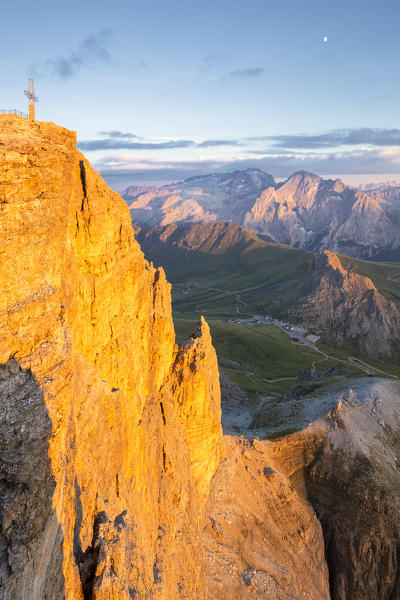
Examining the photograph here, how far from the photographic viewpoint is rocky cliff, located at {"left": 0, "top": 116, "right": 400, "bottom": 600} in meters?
13.9

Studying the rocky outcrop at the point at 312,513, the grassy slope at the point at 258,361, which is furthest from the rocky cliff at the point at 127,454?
the grassy slope at the point at 258,361

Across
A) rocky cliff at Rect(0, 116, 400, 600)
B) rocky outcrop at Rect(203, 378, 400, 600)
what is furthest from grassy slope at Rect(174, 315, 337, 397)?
rocky cliff at Rect(0, 116, 400, 600)

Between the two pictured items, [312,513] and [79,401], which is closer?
[79,401]

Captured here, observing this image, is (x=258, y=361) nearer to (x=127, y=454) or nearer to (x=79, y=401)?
(x=127, y=454)

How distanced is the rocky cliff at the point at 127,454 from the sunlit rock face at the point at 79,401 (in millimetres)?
88

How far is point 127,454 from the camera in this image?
26281mm

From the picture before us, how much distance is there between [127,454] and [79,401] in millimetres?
8733

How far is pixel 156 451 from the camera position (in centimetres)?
3362

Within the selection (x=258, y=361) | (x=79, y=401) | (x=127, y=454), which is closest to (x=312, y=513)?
(x=127, y=454)

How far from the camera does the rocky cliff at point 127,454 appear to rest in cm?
1395

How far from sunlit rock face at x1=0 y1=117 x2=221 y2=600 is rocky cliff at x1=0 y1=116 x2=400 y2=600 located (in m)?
0.09

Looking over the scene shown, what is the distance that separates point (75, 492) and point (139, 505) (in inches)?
459

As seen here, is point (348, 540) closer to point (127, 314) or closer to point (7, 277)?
point (127, 314)

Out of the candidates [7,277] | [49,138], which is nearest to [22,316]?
[7,277]
